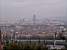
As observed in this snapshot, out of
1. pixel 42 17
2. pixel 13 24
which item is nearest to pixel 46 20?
pixel 42 17

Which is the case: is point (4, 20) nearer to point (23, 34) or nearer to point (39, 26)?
point (23, 34)

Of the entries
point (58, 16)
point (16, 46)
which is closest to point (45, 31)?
point (58, 16)

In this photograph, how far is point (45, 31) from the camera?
11.1ft

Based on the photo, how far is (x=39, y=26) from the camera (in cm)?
336

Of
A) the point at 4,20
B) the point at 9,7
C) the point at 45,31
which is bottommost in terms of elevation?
the point at 45,31

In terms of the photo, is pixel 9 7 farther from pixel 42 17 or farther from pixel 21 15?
pixel 42 17

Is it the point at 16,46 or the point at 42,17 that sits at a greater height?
the point at 42,17

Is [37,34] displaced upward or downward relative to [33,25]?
downward

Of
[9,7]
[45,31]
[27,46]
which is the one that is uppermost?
[9,7]

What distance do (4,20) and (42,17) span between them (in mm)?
668

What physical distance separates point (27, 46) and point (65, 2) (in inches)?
40.2

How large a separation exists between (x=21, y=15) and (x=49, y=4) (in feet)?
1.73

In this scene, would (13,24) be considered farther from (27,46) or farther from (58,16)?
(58,16)

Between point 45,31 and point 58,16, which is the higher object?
point 58,16
